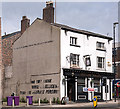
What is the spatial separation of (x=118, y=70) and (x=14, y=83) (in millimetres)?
27920

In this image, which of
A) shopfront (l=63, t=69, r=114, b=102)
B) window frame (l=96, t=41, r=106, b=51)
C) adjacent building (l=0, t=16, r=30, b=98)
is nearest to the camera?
shopfront (l=63, t=69, r=114, b=102)

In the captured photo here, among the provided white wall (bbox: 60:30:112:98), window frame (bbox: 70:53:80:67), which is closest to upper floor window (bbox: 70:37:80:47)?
white wall (bbox: 60:30:112:98)

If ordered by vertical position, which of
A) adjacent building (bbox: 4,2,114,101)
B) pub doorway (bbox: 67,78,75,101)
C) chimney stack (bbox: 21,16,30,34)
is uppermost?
chimney stack (bbox: 21,16,30,34)

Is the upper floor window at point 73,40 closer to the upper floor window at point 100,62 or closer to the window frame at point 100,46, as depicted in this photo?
the window frame at point 100,46

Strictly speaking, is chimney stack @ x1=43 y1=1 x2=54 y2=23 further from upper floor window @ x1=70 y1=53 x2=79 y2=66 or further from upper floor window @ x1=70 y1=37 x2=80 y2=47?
upper floor window @ x1=70 y1=53 x2=79 y2=66

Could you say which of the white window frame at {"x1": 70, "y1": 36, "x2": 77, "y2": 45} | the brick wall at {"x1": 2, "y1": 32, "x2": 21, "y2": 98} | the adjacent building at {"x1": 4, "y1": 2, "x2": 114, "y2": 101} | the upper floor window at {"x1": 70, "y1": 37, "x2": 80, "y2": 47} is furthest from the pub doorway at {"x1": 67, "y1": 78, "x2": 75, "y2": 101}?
the brick wall at {"x1": 2, "y1": 32, "x2": 21, "y2": 98}

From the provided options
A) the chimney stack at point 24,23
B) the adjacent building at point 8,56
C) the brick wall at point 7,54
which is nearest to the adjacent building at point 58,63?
the adjacent building at point 8,56

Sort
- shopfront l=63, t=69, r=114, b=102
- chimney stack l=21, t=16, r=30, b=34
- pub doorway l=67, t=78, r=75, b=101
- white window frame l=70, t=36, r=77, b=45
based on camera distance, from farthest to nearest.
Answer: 1. chimney stack l=21, t=16, r=30, b=34
2. white window frame l=70, t=36, r=77, b=45
3. pub doorway l=67, t=78, r=75, b=101
4. shopfront l=63, t=69, r=114, b=102

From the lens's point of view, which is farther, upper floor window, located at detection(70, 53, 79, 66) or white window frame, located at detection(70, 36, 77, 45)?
white window frame, located at detection(70, 36, 77, 45)

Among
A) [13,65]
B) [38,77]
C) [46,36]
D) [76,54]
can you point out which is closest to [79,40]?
[76,54]

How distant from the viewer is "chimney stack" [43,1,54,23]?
143 feet

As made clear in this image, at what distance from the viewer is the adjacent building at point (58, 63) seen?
130ft

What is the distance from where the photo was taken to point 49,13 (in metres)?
43.7

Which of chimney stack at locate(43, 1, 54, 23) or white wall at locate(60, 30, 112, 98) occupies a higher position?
chimney stack at locate(43, 1, 54, 23)
